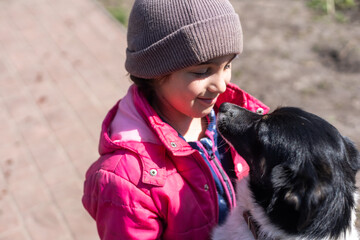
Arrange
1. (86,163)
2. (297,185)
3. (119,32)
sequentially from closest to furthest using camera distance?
1. (297,185)
2. (86,163)
3. (119,32)

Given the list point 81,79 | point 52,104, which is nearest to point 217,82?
point 52,104

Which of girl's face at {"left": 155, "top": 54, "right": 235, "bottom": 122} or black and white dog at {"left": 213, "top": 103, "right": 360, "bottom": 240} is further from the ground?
girl's face at {"left": 155, "top": 54, "right": 235, "bottom": 122}

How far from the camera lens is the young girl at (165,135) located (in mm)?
2086

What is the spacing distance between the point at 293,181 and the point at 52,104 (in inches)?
138

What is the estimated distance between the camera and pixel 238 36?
223 centimetres

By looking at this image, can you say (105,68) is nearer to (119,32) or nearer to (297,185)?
(119,32)

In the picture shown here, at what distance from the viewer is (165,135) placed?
217 centimetres

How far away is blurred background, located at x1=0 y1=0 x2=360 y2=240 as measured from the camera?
4027 mm

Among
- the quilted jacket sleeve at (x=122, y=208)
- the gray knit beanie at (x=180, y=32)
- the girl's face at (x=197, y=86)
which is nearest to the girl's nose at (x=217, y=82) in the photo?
the girl's face at (x=197, y=86)

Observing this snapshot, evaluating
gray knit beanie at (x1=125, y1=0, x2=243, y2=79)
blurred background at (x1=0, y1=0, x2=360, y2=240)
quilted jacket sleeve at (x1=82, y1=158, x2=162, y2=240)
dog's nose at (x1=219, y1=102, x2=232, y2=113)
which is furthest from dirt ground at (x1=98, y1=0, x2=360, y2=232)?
quilted jacket sleeve at (x1=82, y1=158, x2=162, y2=240)

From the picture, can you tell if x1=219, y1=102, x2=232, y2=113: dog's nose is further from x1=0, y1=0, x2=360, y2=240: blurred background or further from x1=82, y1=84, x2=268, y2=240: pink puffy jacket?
x1=0, y1=0, x2=360, y2=240: blurred background

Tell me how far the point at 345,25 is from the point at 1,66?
4.49 metres

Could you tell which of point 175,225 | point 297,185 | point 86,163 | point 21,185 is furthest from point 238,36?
point 21,185

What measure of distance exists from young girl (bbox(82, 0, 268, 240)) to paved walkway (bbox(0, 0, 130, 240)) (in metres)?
1.67
